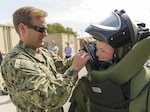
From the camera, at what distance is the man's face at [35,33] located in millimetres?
1985

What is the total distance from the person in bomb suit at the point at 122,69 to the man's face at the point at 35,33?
1.67 feet

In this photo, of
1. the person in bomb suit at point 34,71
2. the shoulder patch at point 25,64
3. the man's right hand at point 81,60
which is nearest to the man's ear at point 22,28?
the person in bomb suit at point 34,71

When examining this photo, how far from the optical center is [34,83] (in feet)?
5.58

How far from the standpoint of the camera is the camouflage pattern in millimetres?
1704

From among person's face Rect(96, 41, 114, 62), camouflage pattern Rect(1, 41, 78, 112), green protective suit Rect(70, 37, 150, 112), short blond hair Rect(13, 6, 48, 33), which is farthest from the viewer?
short blond hair Rect(13, 6, 48, 33)

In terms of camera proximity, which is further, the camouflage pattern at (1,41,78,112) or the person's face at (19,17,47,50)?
the person's face at (19,17,47,50)

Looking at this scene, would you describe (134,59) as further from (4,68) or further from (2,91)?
(2,91)

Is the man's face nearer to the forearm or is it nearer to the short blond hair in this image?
the short blond hair

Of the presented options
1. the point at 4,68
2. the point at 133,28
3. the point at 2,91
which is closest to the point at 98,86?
the point at 133,28

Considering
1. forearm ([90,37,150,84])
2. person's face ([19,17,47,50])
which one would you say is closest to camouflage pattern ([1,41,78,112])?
person's face ([19,17,47,50])

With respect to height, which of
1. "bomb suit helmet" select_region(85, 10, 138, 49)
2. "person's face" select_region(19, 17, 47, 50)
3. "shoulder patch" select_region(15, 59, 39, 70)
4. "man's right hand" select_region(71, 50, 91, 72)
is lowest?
"shoulder patch" select_region(15, 59, 39, 70)

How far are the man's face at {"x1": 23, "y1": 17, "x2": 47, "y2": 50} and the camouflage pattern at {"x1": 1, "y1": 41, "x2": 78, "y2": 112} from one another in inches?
4.5

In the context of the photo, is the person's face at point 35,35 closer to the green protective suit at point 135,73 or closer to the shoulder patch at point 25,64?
the shoulder patch at point 25,64

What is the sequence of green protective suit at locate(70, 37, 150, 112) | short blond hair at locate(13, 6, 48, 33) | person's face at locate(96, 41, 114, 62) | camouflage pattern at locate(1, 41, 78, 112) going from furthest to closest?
short blond hair at locate(13, 6, 48, 33) < camouflage pattern at locate(1, 41, 78, 112) < person's face at locate(96, 41, 114, 62) < green protective suit at locate(70, 37, 150, 112)
